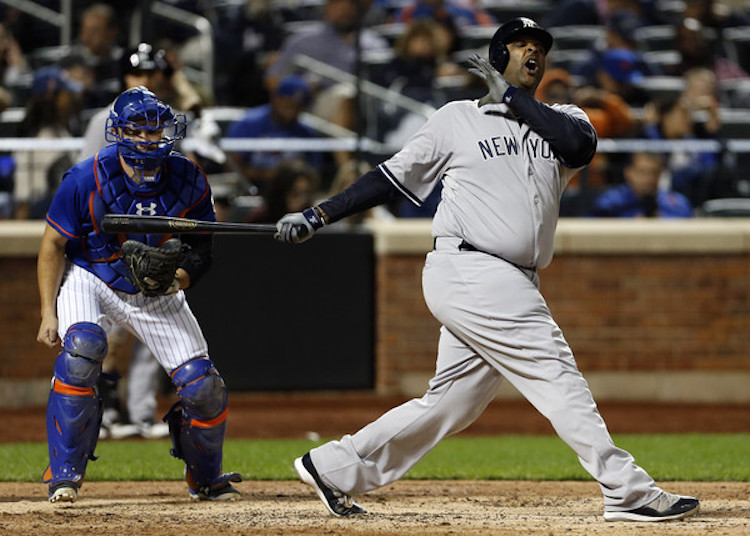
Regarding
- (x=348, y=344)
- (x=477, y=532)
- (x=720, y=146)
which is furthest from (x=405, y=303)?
(x=477, y=532)

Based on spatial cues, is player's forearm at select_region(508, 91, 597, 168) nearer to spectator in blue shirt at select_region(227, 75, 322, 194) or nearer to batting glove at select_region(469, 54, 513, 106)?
batting glove at select_region(469, 54, 513, 106)

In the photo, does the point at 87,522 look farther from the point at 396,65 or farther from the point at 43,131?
the point at 396,65

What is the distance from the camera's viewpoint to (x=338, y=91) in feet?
36.2

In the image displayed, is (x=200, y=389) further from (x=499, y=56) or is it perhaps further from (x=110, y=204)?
(x=499, y=56)

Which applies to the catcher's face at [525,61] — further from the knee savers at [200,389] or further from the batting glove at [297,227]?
the knee savers at [200,389]

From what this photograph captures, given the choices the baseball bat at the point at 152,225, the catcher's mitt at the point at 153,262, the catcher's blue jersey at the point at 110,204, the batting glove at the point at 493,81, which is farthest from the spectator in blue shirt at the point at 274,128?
the batting glove at the point at 493,81

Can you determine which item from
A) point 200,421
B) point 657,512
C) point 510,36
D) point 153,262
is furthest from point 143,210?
point 657,512

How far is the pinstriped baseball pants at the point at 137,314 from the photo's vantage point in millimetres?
5309

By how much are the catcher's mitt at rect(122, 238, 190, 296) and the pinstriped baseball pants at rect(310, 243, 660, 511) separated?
0.89 meters

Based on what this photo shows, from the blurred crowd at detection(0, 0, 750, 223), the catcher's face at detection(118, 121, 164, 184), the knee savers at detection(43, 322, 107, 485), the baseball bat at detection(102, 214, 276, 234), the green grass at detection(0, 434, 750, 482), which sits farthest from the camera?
the blurred crowd at detection(0, 0, 750, 223)

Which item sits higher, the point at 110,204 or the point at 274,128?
the point at 274,128

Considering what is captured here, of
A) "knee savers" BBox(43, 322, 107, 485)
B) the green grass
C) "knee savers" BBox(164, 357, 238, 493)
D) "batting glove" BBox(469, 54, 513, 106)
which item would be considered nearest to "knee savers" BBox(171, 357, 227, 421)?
"knee savers" BBox(164, 357, 238, 493)

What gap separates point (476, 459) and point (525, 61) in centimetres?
340

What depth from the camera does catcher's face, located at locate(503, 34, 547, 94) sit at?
15.7 feet
